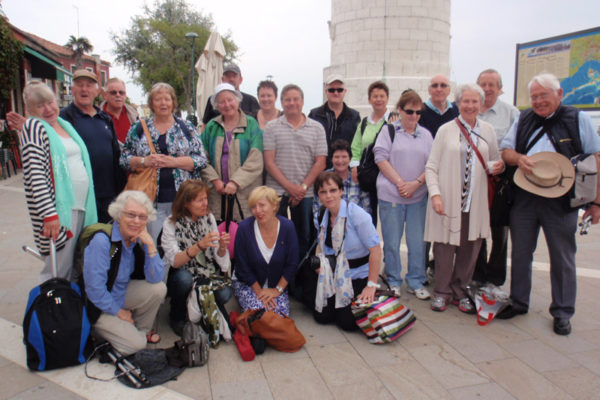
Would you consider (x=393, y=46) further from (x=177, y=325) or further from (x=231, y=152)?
(x=177, y=325)

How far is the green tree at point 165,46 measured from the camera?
31.7 m

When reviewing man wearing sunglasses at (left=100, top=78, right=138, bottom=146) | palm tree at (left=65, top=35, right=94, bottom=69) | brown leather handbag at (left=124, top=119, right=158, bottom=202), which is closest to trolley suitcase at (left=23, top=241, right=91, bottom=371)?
brown leather handbag at (left=124, top=119, right=158, bottom=202)

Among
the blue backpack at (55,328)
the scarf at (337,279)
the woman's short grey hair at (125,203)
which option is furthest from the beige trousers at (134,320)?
the scarf at (337,279)

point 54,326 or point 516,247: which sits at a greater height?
point 516,247

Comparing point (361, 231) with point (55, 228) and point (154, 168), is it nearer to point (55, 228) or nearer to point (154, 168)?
point (154, 168)

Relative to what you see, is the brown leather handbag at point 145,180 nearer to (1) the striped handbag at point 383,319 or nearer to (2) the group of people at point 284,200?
(2) the group of people at point 284,200

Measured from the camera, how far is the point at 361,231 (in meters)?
3.54

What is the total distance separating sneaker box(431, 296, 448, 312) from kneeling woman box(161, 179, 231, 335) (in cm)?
188

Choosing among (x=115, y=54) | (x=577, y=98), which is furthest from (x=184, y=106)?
(x=577, y=98)

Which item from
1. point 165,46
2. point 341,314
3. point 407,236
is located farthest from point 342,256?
point 165,46

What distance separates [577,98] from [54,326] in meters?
10.1

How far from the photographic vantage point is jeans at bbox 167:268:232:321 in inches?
132

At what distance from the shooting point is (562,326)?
3398 millimetres

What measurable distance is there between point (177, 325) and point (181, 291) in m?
0.29
